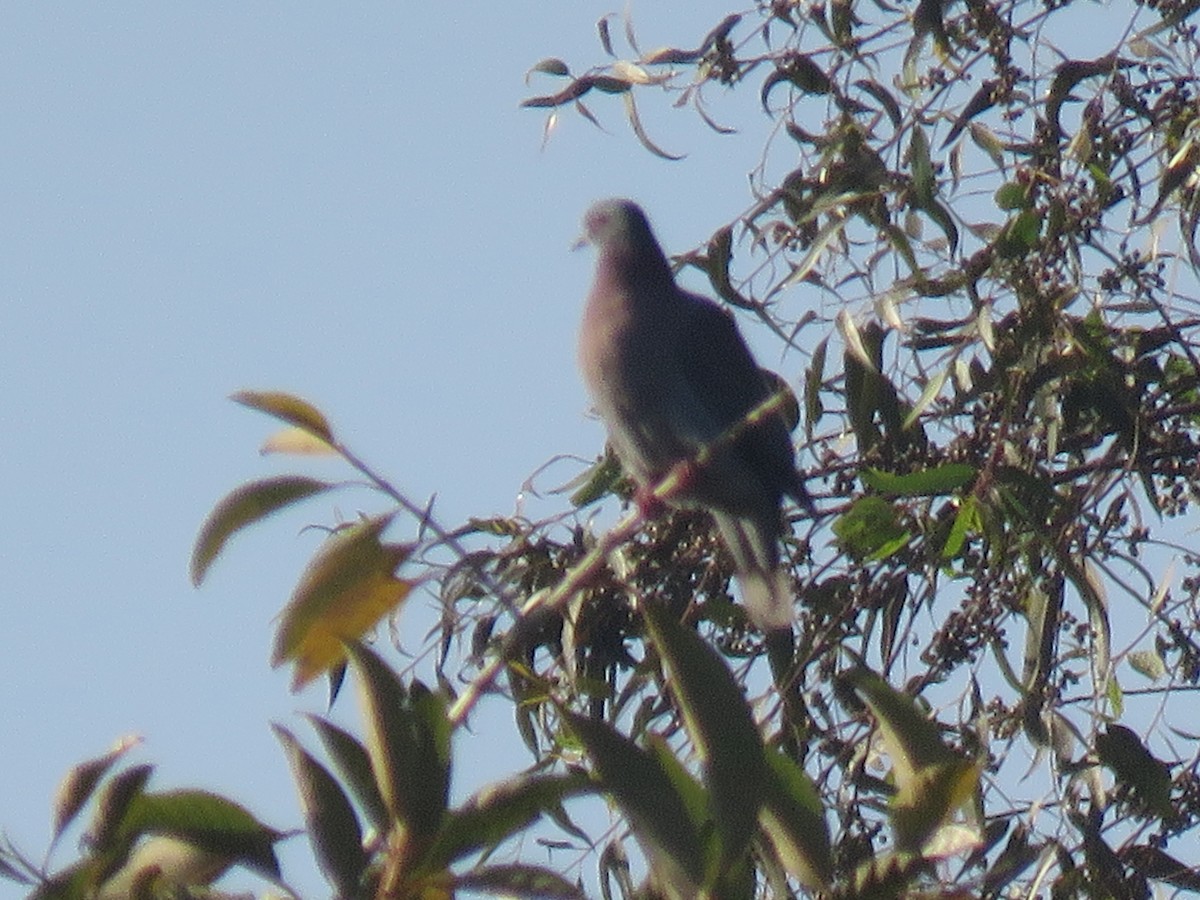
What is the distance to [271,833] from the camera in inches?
49.6

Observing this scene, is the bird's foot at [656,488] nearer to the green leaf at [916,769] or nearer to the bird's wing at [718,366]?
the bird's wing at [718,366]

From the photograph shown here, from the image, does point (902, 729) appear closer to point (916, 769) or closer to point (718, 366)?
point (916, 769)

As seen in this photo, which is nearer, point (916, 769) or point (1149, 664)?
point (916, 769)

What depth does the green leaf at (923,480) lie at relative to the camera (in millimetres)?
3176

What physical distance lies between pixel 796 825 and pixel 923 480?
1.98 meters

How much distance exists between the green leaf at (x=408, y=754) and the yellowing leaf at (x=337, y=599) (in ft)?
0.44

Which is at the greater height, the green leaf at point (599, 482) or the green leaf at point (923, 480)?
the green leaf at point (599, 482)

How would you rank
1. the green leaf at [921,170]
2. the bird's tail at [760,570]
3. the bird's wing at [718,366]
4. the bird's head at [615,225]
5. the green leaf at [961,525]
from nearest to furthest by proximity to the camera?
the green leaf at [961,525]
the bird's tail at [760,570]
the green leaf at [921,170]
the bird's wing at [718,366]
the bird's head at [615,225]

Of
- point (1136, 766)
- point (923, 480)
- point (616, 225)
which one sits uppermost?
point (616, 225)

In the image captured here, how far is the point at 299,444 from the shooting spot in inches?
58.8

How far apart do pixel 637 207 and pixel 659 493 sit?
2735 mm

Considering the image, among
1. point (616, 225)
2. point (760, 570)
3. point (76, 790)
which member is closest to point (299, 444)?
point (76, 790)

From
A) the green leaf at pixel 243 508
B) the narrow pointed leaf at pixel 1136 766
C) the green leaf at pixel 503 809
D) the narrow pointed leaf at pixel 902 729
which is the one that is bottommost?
the green leaf at pixel 503 809

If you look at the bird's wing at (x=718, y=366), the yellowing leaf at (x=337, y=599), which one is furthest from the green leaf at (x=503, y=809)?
the bird's wing at (x=718, y=366)
